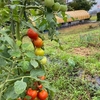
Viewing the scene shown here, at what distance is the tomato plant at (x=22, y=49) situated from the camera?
0.97 metres

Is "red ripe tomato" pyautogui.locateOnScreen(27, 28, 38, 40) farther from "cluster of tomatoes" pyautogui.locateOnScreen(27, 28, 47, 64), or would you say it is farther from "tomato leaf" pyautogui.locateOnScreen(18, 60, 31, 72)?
"tomato leaf" pyautogui.locateOnScreen(18, 60, 31, 72)

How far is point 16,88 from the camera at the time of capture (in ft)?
2.95

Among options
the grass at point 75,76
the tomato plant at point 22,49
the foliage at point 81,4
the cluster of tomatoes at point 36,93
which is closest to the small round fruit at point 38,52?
the tomato plant at point 22,49

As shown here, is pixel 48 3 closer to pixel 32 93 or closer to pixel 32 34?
pixel 32 34

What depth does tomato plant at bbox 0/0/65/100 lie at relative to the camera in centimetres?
97

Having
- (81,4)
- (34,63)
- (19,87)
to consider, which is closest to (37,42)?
(34,63)

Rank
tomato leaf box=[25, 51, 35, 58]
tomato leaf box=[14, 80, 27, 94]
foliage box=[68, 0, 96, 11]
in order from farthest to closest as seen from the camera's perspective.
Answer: foliage box=[68, 0, 96, 11] → tomato leaf box=[25, 51, 35, 58] → tomato leaf box=[14, 80, 27, 94]

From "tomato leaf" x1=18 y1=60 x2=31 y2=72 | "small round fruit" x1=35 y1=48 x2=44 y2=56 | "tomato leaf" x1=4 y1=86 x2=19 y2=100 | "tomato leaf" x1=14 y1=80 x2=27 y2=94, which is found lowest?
"tomato leaf" x1=4 y1=86 x2=19 y2=100

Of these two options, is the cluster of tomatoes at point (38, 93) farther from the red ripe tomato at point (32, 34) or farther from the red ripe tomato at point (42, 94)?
the red ripe tomato at point (32, 34)

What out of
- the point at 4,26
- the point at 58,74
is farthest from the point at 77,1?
the point at 4,26

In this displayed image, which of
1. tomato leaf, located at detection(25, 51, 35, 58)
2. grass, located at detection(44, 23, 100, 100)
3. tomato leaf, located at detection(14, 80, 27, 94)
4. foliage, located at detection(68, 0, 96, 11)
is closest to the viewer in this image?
tomato leaf, located at detection(14, 80, 27, 94)

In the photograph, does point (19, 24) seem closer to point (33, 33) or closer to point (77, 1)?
point (33, 33)

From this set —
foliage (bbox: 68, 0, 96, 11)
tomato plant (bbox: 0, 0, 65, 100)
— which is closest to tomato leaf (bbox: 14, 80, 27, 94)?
tomato plant (bbox: 0, 0, 65, 100)

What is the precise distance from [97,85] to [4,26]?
1829 mm
